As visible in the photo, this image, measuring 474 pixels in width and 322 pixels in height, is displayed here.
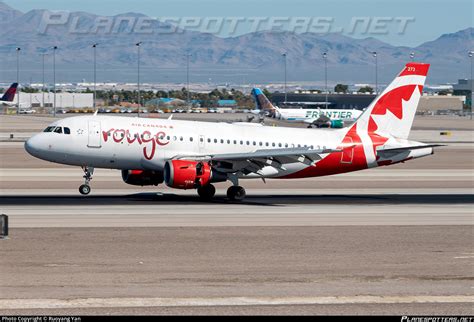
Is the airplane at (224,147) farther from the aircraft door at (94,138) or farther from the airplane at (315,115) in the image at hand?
the airplane at (315,115)

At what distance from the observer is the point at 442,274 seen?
2934 cm

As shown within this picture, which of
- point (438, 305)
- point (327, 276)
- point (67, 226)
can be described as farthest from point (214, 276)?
point (67, 226)

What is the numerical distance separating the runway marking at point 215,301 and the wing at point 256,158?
74.4 feet

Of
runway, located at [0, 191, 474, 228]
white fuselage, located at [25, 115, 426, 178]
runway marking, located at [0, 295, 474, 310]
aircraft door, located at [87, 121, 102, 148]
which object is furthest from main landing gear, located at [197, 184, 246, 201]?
runway marking, located at [0, 295, 474, 310]

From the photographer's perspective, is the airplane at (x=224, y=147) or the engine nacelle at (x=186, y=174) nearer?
the engine nacelle at (x=186, y=174)

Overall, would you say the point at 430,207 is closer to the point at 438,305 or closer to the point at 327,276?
the point at 327,276

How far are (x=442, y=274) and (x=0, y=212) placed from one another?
852 inches

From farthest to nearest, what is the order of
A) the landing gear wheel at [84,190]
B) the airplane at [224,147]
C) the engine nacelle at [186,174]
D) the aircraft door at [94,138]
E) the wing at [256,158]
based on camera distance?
1. the landing gear wheel at [84,190]
2. the aircraft door at [94,138]
3. the airplane at [224,147]
4. the wing at [256,158]
5. the engine nacelle at [186,174]

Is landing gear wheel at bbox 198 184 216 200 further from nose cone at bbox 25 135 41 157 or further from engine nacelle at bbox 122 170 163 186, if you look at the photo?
nose cone at bbox 25 135 41 157

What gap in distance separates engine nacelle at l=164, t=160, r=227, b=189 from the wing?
0.74 m

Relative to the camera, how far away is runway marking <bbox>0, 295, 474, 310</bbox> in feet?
79.1

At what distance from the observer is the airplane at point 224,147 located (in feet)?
159

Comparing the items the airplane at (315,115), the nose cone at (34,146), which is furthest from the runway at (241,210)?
the airplane at (315,115)

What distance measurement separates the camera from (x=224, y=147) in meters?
50.8
